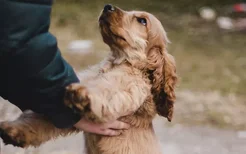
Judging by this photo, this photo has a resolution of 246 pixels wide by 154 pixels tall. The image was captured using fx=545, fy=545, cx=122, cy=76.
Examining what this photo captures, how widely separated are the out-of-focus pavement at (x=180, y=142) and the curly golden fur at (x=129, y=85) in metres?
1.28

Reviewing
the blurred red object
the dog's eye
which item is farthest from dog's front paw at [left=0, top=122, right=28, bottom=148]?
the blurred red object

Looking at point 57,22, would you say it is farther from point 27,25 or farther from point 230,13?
point 27,25

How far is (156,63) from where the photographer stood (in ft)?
10.6

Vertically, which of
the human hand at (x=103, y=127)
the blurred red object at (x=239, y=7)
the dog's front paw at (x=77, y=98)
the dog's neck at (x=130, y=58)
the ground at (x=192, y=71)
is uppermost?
the dog's front paw at (x=77, y=98)

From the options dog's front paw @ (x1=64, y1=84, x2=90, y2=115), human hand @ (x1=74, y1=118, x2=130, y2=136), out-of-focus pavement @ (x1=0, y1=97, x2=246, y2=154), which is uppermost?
dog's front paw @ (x1=64, y1=84, x2=90, y2=115)

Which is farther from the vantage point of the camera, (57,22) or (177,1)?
(177,1)

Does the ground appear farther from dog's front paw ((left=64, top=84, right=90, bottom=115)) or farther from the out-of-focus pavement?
dog's front paw ((left=64, top=84, right=90, bottom=115))

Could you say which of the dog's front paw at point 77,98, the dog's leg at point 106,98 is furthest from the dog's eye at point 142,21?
the dog's front paw at point 77,98

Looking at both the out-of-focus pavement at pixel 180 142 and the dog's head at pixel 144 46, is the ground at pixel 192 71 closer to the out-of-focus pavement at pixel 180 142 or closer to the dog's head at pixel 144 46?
the out-of-focus pavement at pixel 180 142

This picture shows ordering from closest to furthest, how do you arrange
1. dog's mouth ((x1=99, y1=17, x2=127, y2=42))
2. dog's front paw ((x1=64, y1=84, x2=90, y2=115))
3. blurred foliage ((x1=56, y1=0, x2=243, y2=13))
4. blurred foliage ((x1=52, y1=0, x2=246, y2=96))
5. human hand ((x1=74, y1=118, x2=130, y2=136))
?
dog's front paw ((x1=64, y1=84, x2=90, y2=115)) → human hand ((x1=74, y1=118, x2=130, y2=136)) → dog's mouth ((x1=99, y1=17, x2=127, y2=42)) → blurred foliage ((x1=52, y1=0, x2=246, y2=96)) → blurred foliage ((x1=56, y1=0, x2=243, y2=13))

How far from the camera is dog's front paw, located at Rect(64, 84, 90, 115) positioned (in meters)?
2.52

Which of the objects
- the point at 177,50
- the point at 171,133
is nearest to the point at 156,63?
the point at 171,133

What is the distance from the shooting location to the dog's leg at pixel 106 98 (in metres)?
2.54

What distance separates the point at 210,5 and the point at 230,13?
0.63 meters
